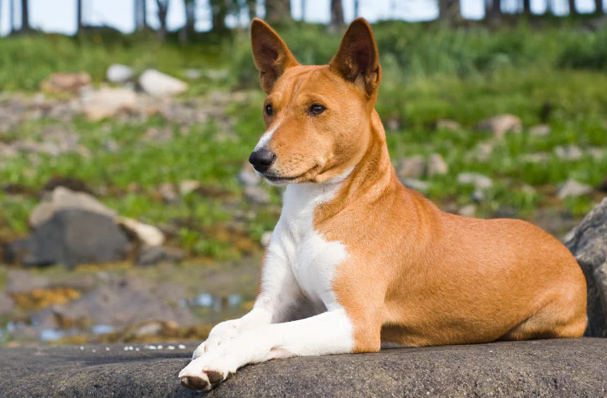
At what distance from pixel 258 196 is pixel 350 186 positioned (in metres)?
8.99

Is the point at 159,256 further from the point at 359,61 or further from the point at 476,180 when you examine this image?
the point at 359,61

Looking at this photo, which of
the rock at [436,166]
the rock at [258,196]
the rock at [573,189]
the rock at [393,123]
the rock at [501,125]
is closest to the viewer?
the rock at [573,189]

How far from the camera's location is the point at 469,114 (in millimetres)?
17734

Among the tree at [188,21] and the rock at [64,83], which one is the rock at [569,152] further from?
the tree at [188,21]

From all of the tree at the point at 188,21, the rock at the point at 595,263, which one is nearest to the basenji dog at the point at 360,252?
the rock at the point at 595,263

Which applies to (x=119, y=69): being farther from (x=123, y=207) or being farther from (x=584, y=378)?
(x=584, y=378)

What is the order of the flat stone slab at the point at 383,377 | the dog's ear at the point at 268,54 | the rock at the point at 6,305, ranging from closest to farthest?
the flat stone slab at the point at 383,377 → the dog's ear at the point at 268,54 → the rock at the point at 6,305

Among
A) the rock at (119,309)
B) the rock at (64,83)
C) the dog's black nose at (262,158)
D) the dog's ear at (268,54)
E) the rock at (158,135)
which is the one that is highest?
the dog's ear at (268,54)

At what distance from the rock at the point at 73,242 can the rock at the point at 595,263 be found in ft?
24.5

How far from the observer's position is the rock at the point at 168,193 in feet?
43.9

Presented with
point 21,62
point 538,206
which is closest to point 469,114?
point 538,206

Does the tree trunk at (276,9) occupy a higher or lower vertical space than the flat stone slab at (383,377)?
higher

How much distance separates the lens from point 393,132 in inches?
673

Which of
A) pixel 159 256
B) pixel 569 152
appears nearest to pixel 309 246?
pixel 159 256
